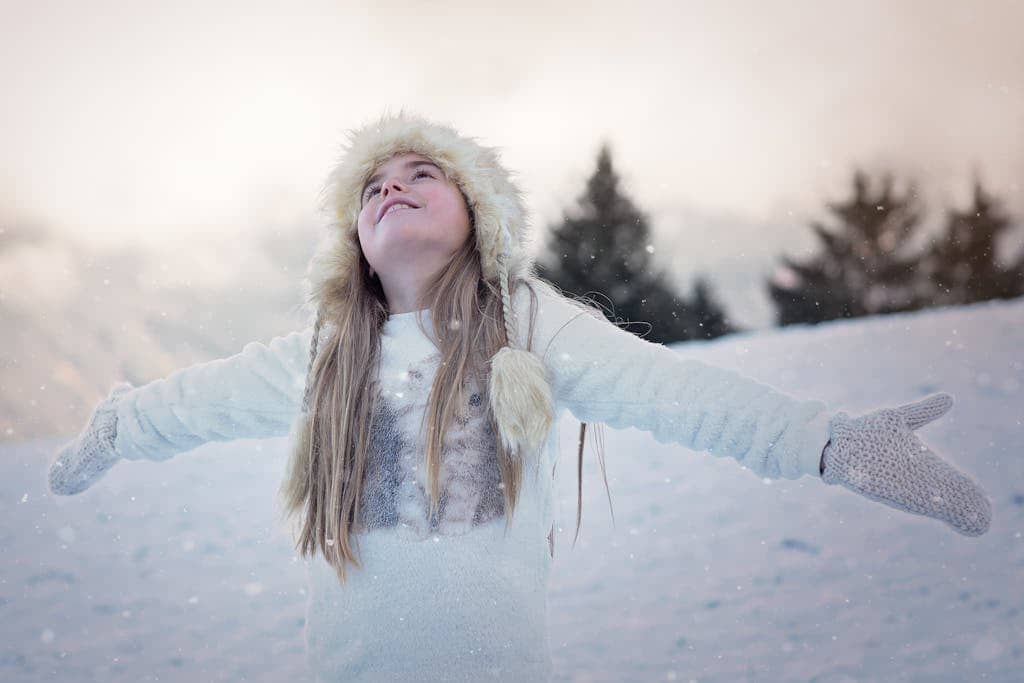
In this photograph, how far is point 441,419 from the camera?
1195mm

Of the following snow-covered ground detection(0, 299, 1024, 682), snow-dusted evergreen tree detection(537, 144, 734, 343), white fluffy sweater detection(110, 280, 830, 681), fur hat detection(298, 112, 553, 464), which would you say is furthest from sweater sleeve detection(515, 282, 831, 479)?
snow-dusted evergreen tree detection(537, 144, 734, 343)

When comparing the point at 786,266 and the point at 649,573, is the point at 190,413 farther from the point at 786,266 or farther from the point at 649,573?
the point at 786,266

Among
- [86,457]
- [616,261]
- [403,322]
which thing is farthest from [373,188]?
[616,261]

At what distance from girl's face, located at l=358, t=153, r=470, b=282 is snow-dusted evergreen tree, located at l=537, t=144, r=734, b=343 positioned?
394 centimetres

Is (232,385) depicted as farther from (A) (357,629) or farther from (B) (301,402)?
(A) (357,629)

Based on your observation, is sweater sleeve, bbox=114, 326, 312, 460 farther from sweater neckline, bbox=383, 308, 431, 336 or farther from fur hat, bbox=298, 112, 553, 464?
sweater neckline, bbox=383, 308, 431, 336

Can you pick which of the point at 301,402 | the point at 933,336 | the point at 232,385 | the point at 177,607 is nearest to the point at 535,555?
the point at 301,402

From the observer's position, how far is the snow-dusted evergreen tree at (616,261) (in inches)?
213

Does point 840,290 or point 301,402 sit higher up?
point 840,290

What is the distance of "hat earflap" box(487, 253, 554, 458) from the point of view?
1.13 m

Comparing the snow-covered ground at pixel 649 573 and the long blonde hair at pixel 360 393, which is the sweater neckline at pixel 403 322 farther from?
the snow-covered ground at pixel 649 573

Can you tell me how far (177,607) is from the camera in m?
2.06

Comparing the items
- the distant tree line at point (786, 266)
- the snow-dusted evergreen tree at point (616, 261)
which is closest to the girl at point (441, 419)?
the distant tree line at point (786, 266)

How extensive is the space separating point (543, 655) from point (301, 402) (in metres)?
0.70
